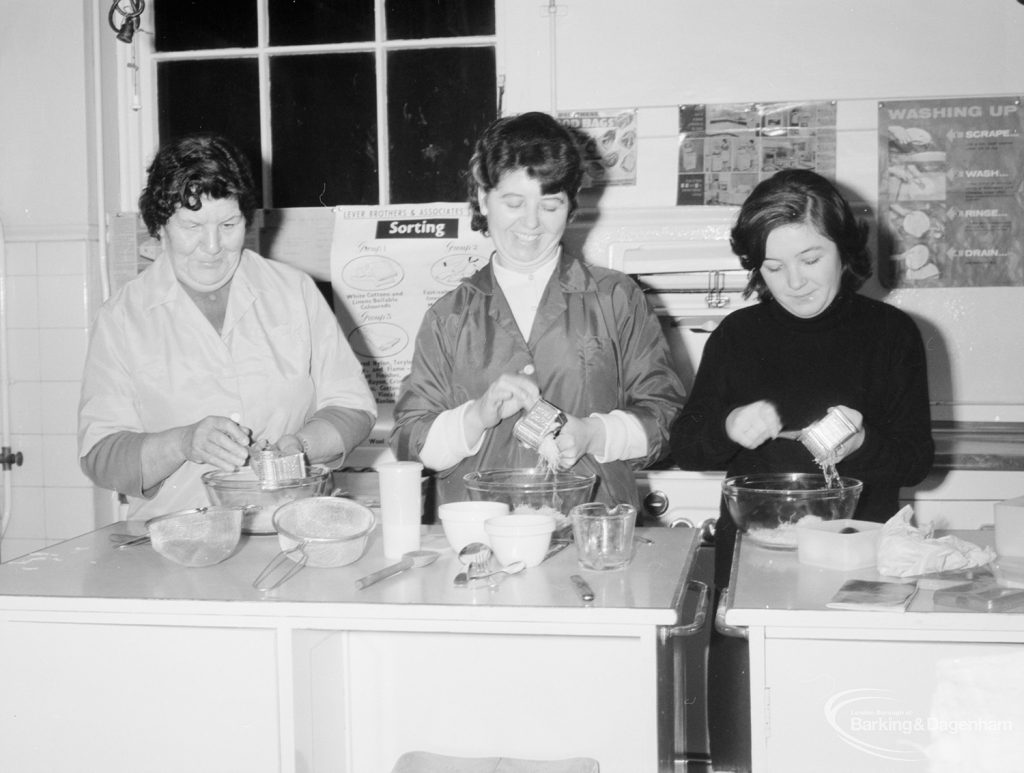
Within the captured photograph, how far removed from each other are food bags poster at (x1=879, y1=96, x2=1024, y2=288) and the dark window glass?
1.27 meters

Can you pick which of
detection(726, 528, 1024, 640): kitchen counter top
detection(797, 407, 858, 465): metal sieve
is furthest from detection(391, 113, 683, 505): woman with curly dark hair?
detection(726, 528, 1024, 640): kitchen counter top

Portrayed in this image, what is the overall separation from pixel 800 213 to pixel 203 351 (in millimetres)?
1149

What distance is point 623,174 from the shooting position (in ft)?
11.1

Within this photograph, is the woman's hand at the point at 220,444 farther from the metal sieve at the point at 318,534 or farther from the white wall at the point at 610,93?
the white wall at the point at 610,93

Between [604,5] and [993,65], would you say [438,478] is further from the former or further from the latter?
[993,65]

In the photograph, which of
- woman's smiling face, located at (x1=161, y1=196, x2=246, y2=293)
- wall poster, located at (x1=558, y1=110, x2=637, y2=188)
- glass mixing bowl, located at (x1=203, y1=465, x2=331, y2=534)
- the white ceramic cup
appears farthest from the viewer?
wall poster, located at (x1=558, y1=110, x2=637, y2=188)

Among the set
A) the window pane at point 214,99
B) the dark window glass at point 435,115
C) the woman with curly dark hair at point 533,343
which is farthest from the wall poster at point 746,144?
the window pane at point 214,99

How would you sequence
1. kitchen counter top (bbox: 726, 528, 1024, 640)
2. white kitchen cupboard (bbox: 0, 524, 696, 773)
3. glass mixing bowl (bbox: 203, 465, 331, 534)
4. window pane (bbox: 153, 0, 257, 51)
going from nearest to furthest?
1. kitchen counter top (bbox: 726, 528, 1024, 640)
2. white kitchen cupboard (bbox: 0, 524, 696, 773)
3. glass mixing bowl (bbox: 203, 465, 331, 534)
4. window pane (bbox: 153, 0, 257, 51)

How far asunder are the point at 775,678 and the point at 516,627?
33cm

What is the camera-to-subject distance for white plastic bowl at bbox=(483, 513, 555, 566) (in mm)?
1586

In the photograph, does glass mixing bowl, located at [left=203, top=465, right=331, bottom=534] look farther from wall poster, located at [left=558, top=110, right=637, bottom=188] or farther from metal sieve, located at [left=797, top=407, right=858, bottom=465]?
wall poster, located at [left=558, top=110, right=637, bottom=188]

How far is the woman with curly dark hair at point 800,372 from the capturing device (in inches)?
74.4

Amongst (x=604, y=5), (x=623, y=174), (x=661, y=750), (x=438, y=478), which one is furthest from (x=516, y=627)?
(x=604, y=5)

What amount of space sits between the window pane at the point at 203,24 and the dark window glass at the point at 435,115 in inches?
20.7
